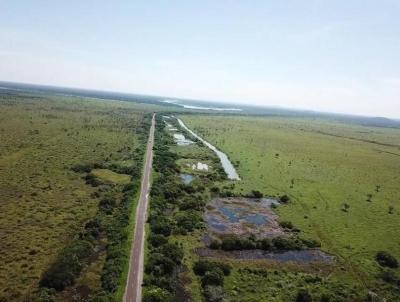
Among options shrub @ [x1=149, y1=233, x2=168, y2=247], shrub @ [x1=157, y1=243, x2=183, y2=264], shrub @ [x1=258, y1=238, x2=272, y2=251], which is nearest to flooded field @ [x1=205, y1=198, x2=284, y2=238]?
shrub @ [x1=258, y1=238, x2=272, y2=251]

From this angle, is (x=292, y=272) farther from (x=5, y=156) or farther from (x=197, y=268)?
(x=5, y=156)

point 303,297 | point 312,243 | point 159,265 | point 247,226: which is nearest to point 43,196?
point 159,265

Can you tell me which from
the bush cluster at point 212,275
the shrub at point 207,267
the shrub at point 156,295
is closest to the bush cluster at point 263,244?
the bush cluster at point 212,275

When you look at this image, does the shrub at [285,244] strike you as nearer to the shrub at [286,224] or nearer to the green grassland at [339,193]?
the green grassland at [339,193]

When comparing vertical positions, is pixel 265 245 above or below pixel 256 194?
below

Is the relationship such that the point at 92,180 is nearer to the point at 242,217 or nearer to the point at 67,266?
the point at 242,217

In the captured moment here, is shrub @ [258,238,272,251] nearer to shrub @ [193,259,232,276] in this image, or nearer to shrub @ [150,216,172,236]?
shrub @ [193,259,232,276]
